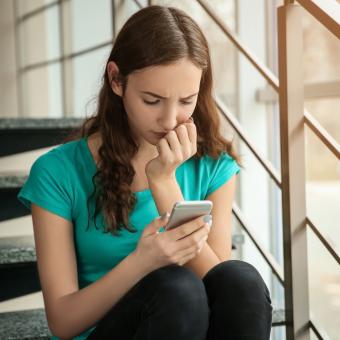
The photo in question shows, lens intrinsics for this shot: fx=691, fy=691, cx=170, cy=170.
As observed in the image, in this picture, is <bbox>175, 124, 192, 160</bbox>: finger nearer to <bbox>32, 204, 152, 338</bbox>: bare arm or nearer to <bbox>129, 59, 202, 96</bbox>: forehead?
<bbox>129, 59, 202, 96</bbox>: forehead

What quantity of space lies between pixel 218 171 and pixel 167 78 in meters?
0.30

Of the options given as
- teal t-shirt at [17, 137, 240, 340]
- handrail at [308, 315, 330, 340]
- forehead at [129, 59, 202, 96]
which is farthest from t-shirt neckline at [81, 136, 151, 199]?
handrail at [308, 315, 330, 340]

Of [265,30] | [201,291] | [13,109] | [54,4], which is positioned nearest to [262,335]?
[201,291]

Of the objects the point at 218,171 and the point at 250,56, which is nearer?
the point at 218,171

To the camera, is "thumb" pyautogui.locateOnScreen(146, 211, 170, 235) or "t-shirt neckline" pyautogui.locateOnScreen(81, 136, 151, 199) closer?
"thumb" pyautogui.locateOnScreen(146, 211, 170, 235)

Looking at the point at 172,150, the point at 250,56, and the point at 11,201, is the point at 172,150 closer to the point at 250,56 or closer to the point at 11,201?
the point at 250,56

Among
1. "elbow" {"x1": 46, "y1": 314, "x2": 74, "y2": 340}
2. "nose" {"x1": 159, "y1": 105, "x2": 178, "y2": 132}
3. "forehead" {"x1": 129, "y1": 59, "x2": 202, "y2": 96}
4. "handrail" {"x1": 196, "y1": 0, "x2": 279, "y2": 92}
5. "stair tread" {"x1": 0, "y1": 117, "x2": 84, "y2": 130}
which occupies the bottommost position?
"elbow" {"x1": 46, "y1": 314, "x2": 74, "y2": 340}

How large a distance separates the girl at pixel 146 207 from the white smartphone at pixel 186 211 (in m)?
0.02

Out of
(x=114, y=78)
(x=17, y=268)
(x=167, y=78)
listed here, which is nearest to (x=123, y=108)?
(x=114, y=78)

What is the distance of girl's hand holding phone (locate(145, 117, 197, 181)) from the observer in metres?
1.28

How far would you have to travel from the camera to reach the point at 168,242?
1.20 meters

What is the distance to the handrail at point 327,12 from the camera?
1180 mm

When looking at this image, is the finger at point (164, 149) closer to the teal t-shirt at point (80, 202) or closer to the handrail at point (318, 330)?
the teal t-shirt at point (80, 202)

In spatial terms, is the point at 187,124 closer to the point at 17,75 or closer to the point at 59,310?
the point at 59,310
